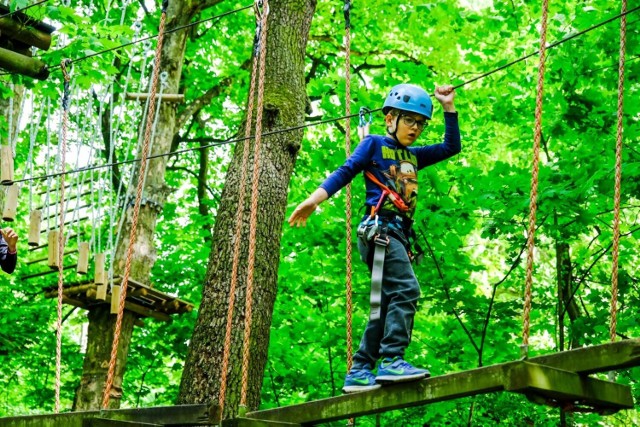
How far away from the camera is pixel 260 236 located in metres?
4.87

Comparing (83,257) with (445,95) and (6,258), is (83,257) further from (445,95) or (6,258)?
(445,95)

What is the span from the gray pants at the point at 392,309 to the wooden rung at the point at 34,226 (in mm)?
3297

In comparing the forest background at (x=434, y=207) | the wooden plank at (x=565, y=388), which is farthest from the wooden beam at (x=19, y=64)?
the wooden plank at (x=565, y=388)

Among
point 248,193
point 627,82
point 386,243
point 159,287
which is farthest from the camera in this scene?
point 159,287

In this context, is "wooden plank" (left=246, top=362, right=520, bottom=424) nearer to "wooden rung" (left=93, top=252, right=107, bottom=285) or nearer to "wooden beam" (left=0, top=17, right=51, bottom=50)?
"wooden beam" (left=0, top=17, right=51, bottom=50)

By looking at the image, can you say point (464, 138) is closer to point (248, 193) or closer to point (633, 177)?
point (633, 177)

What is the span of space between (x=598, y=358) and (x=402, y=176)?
3.72ft

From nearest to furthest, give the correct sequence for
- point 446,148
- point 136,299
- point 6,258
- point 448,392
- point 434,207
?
point 448,392, point 446,148, point 6,258, point 434,207, point 136,299

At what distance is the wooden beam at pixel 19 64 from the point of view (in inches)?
175

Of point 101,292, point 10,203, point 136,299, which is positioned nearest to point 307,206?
point 10,203

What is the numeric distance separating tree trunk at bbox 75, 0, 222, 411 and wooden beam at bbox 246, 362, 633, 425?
15.8ft

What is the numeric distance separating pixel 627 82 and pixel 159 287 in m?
6.01

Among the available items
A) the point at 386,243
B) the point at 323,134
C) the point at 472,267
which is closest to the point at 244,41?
the point at 323,134

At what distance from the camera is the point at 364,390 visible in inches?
120
